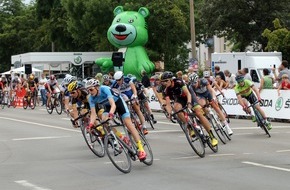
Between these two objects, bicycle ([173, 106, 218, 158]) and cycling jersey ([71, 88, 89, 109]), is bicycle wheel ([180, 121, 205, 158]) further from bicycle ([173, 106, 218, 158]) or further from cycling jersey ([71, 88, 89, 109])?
cycling jersey ([71, 88, 89, 109])

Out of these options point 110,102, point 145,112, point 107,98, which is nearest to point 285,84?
point 145,112

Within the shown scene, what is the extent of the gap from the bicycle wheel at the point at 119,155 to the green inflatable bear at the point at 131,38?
26.6m

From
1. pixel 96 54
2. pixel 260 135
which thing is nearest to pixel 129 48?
pixel 96 54

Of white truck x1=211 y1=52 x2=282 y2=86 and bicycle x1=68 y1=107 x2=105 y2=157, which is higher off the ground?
white truck x1=211 y1=52 x2=282 y2=86

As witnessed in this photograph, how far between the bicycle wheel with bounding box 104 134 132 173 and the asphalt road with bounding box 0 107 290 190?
0.16 meters

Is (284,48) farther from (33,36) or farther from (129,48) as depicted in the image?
(33,36)

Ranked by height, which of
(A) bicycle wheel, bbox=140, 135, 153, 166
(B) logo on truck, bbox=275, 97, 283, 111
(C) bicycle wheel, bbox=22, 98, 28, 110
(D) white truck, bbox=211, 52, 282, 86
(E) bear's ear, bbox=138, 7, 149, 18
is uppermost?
(E) bear's ear, bbox=138, 7, 149, 18

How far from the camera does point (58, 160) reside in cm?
1313

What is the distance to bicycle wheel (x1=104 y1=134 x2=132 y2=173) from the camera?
11047 mm

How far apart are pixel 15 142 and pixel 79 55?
30349mm

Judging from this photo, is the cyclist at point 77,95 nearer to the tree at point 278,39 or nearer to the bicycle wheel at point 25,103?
the bicycle wheel at point 25,103

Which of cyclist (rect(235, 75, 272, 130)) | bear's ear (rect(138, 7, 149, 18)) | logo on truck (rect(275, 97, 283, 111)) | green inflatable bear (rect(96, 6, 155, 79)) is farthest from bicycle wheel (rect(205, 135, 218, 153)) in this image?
bear's ear (rect(138, 7, 149, 18))

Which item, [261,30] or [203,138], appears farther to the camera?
[261,30]

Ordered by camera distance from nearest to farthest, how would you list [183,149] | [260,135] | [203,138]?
[203,138], [183,149], [260,135]
